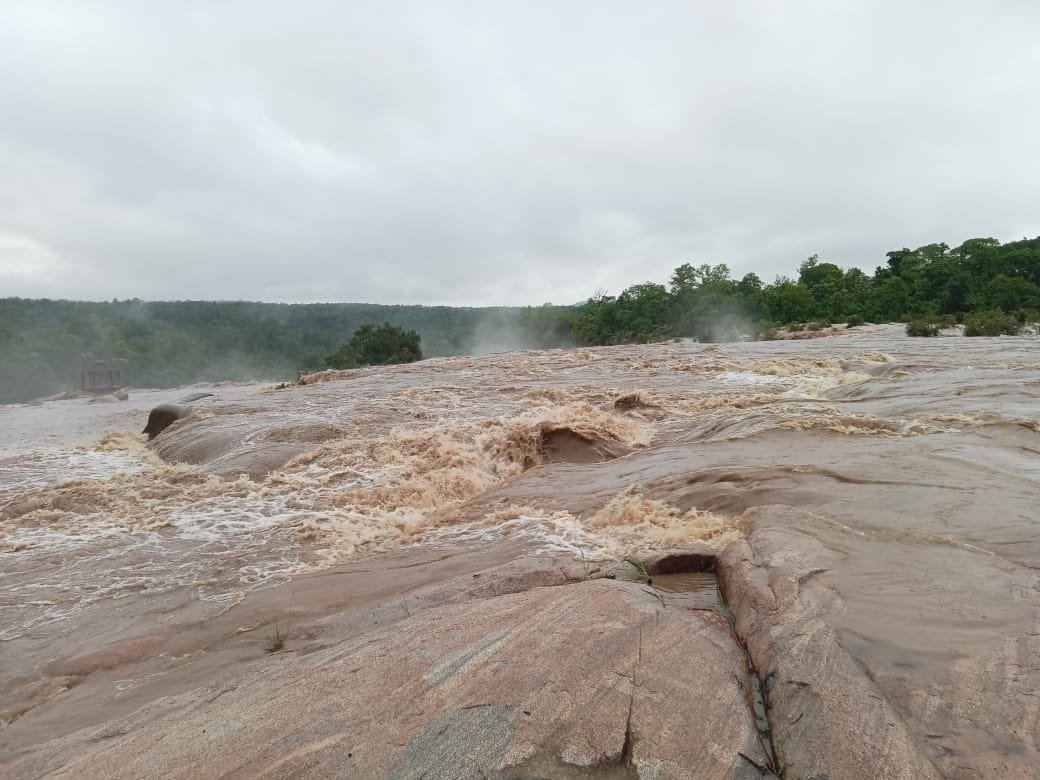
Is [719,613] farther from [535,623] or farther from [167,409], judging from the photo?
[167,409]

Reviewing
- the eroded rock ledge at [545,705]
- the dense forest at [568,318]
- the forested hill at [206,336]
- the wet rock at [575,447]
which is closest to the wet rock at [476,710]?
the eroded rock ledge at [545,705]

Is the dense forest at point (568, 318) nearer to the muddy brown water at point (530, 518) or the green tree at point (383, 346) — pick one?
the green tree at point (383, 346)

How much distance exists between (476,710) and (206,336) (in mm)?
68847

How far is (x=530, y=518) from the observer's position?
15.6 ft

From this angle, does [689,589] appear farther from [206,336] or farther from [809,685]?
[206,336]

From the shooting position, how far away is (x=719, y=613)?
2658 mm

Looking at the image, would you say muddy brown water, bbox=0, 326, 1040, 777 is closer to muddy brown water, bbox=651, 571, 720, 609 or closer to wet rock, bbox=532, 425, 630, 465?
wet rock, bbox=532, 425, 630, 465

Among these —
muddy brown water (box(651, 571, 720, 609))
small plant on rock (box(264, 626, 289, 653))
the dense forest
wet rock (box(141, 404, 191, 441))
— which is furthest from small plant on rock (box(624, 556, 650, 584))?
the dense forest

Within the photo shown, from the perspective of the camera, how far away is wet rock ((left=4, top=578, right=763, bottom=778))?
1.72 meters

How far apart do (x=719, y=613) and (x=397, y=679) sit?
4.54ft

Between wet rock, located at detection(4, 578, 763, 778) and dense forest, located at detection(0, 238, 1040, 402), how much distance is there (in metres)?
30.1

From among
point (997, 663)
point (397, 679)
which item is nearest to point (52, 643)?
point (397, 679)

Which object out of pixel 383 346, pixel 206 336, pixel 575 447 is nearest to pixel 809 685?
pixel 575 447

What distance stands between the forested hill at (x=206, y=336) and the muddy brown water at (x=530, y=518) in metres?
35.5
